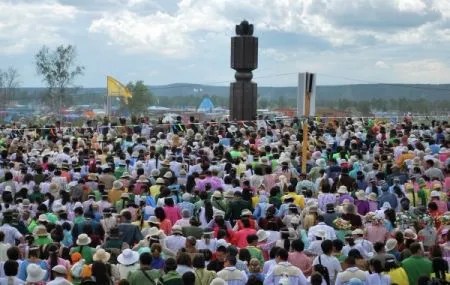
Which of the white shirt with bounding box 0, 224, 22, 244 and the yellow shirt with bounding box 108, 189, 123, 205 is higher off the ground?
the yellow shirt with bounding box 108, 189, 123, 205

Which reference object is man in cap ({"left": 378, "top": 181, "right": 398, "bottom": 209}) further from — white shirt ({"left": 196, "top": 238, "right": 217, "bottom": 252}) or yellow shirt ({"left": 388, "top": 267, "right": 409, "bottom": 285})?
yellow shirt ({"left": 388, "top": 267, "right": 409, "bottom": 285})

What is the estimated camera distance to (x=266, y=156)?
20234 millimetres

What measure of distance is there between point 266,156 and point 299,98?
153cm

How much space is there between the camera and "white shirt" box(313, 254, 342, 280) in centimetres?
1101

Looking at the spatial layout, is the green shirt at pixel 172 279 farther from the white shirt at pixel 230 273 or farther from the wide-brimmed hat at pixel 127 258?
the wide-brimmed hat at pixel 127 258

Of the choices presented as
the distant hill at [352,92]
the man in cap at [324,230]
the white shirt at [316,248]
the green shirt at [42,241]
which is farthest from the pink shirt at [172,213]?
the distant hill at [352,92]

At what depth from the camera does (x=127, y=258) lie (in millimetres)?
10805

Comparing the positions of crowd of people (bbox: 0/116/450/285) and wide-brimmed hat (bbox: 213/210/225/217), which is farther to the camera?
wide-brimmed hat (bbox: 213/210/225/217)

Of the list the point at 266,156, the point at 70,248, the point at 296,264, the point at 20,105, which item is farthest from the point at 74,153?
the point at 20,105

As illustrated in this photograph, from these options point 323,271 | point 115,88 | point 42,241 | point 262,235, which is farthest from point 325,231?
point 115,88

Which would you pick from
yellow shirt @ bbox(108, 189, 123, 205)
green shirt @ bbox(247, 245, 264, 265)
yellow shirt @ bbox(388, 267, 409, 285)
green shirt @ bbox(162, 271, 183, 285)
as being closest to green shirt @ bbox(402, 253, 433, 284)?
yellow shirt @ bbox(388, 267, 409, 285)

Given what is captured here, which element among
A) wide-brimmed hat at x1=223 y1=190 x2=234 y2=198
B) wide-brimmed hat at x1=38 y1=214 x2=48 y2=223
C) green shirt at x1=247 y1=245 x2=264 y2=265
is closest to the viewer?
green shirt at x1=247 y1=245 x2=264 y2=265

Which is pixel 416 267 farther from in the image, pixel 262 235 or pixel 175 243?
pixel 175 243

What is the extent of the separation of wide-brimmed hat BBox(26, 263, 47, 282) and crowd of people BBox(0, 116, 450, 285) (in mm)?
23
